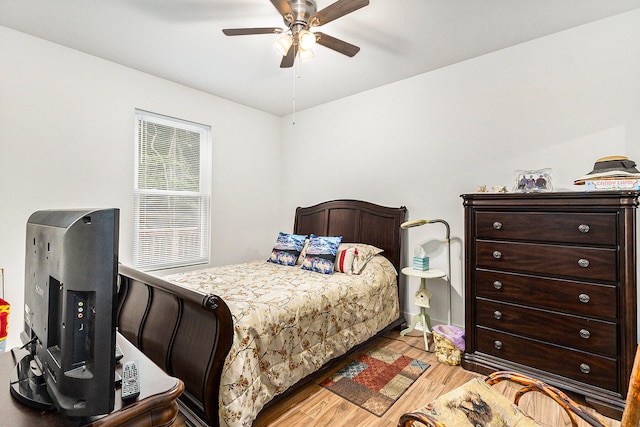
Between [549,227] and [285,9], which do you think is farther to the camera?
[549,227]

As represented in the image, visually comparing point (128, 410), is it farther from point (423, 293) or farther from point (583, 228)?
point (423, 293)

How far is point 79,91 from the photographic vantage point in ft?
9.13

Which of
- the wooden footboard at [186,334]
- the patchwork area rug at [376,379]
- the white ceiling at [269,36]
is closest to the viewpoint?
the wooden footboard at [186,334]

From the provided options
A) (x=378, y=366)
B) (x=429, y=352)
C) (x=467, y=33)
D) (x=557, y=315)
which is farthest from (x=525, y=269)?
(x=467, y=33)

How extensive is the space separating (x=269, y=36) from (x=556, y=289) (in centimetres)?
287

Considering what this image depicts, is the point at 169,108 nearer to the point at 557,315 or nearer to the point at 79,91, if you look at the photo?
the point at 79,91

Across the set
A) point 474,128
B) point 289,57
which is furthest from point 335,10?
point 474,128

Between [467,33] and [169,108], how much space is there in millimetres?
3031

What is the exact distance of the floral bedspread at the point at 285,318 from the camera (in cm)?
169

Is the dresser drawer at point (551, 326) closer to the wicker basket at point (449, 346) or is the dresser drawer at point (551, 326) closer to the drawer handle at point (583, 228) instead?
the wicker basket at point (449, 346)

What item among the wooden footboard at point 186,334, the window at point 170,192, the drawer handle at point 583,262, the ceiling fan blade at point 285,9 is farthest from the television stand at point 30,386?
the drawer handle at point 583,262

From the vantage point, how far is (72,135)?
9.03 feet

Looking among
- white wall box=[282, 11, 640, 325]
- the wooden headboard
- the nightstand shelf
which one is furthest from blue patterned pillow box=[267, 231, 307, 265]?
the nightstand shelf

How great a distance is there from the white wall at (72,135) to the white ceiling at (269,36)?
175 millimetres
